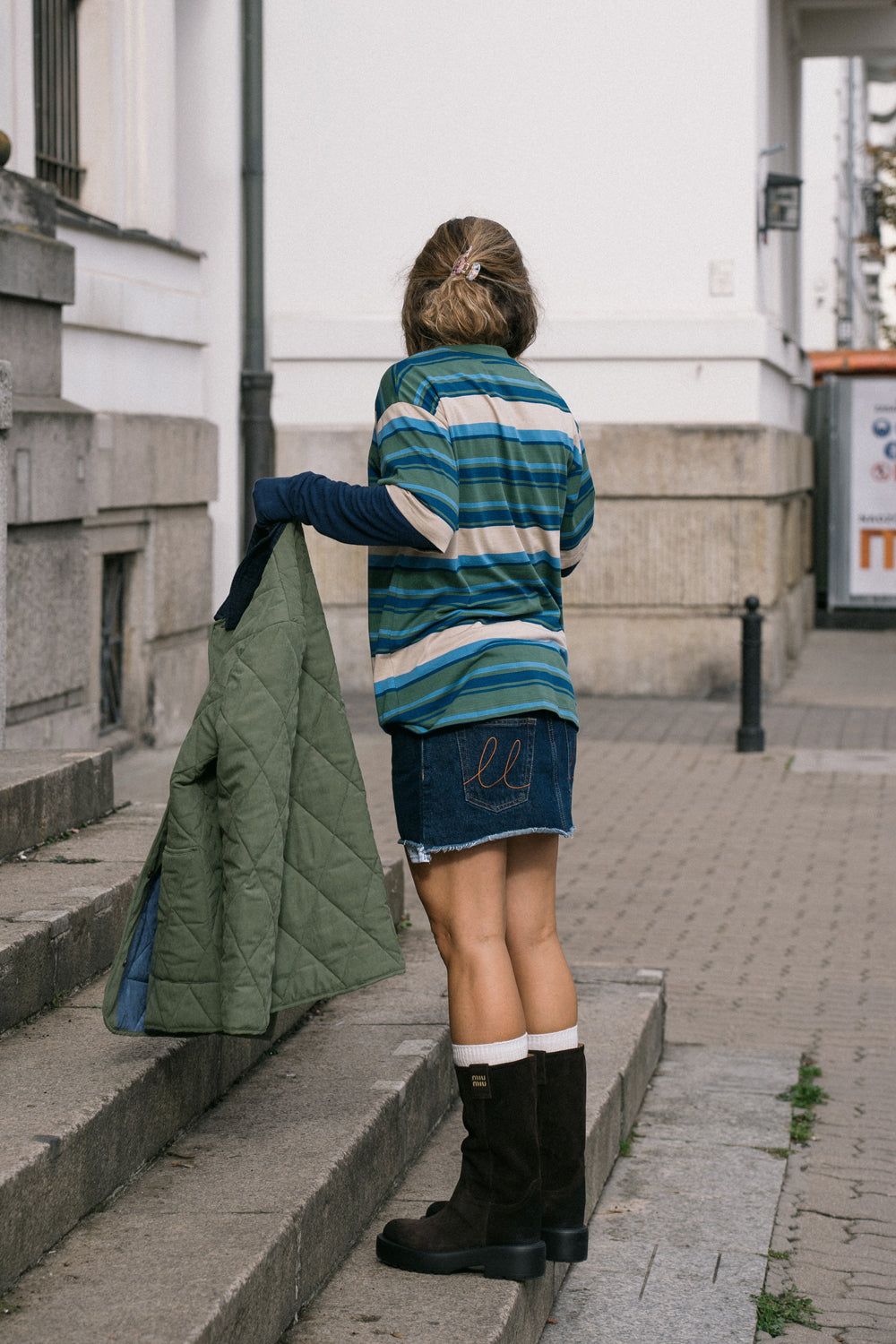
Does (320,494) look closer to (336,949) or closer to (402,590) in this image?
(402,590)

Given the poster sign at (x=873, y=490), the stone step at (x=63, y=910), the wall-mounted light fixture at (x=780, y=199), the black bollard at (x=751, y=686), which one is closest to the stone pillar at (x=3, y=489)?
the stone step at (x=63, y=910)

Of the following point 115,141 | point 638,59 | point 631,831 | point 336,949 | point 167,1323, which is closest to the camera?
point 167,1323

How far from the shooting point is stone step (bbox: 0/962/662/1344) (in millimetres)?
2615

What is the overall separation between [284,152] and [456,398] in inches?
438

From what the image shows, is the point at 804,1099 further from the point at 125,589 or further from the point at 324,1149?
the point at 125,589

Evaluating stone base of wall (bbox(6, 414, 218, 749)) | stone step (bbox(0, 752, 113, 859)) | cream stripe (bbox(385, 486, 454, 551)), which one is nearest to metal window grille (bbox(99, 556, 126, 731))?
stone base of wall (bbox(6, 414, 218, 749))

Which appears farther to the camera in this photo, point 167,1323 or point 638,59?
point 638,59

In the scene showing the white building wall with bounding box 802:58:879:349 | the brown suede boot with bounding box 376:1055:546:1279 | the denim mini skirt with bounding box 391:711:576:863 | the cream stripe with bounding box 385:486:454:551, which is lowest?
the brown suede boot with bounding box 376:1055:546:1279

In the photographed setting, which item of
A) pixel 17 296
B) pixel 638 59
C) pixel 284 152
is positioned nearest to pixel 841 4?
pixel 638 59

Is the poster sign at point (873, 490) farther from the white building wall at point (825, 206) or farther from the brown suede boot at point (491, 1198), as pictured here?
the white building wall at point (825, 206)

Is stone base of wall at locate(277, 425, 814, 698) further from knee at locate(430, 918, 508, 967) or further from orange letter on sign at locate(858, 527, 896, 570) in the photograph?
knee at locate(430, 918, 508, 967)

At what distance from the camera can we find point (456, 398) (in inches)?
114

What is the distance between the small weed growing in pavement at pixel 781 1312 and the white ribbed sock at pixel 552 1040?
80 centimetres

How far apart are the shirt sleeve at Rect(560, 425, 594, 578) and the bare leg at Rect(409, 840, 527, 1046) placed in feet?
1.77
